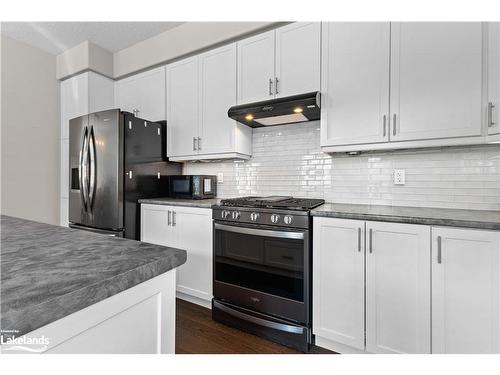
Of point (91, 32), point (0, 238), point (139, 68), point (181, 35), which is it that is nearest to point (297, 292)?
point (0, 238)

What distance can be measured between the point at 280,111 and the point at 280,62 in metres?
0.49

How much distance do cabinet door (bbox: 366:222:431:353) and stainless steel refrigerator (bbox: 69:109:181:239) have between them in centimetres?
219

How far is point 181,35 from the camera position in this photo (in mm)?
2861

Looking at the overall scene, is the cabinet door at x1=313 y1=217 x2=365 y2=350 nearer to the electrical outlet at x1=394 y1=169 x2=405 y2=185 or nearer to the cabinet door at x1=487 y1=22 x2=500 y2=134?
the electrical outlet at x1=394 y1=169 x2=405 y2=185

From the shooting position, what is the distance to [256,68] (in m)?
2.37

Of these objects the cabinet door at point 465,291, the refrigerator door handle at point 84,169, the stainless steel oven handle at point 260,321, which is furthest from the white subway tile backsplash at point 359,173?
the refrigerator door handle at point 84,169

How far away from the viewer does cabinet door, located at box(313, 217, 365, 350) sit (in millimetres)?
1637

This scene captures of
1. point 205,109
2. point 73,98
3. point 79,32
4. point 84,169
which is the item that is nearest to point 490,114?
point 205,109

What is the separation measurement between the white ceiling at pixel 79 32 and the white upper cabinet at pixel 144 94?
0.41 m

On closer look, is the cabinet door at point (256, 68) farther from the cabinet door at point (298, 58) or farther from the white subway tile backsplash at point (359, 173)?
the white subway tile backsplash at point (359, 173)

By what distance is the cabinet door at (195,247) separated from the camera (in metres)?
2.29

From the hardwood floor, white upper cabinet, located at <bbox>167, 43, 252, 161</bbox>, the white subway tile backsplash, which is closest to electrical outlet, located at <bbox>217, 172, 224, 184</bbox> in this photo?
the white subway tile backsplash

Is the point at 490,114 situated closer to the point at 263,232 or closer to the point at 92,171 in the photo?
the point at 263,232
